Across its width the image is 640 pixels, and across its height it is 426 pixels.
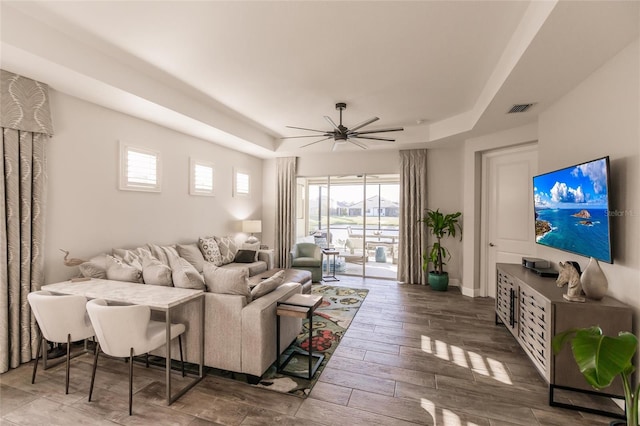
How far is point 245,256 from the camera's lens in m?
5.38

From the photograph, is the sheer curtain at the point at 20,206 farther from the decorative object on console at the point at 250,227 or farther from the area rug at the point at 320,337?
the decorative object on console at the point at 250,227

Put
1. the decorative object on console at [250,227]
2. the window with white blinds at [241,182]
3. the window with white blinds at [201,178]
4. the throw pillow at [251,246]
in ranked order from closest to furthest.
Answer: the window with white blinds at [201,178] < the throw pillow at [251,246] < the decorative object on console at [250,227] < the window with white blinds at [241,182]

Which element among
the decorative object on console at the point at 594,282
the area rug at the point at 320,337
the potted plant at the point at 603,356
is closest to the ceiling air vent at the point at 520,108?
the decorative object on console at the point at 594,282

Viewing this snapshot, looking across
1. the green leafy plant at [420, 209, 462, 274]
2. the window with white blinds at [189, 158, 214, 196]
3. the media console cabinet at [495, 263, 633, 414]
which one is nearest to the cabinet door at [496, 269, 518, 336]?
the media console cabinet at [495, 263, 633, 414]

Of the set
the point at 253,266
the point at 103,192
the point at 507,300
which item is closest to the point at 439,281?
→ the point at 507,300

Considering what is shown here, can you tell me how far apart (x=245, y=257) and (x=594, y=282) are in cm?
475

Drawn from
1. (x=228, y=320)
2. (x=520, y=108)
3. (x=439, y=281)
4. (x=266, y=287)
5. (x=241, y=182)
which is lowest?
(x=439, y=281)

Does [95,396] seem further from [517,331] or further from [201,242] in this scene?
[517,331]

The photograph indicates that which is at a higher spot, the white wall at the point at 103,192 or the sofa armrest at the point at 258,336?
the white wall at the point at 103,192

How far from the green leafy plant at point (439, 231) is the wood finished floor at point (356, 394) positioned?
237cm

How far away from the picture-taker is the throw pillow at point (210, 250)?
4902mm

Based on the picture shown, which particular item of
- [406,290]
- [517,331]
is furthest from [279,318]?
[406,290]

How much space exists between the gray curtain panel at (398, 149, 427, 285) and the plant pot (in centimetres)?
37

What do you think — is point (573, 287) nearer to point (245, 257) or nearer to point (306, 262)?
point (306, 262)
